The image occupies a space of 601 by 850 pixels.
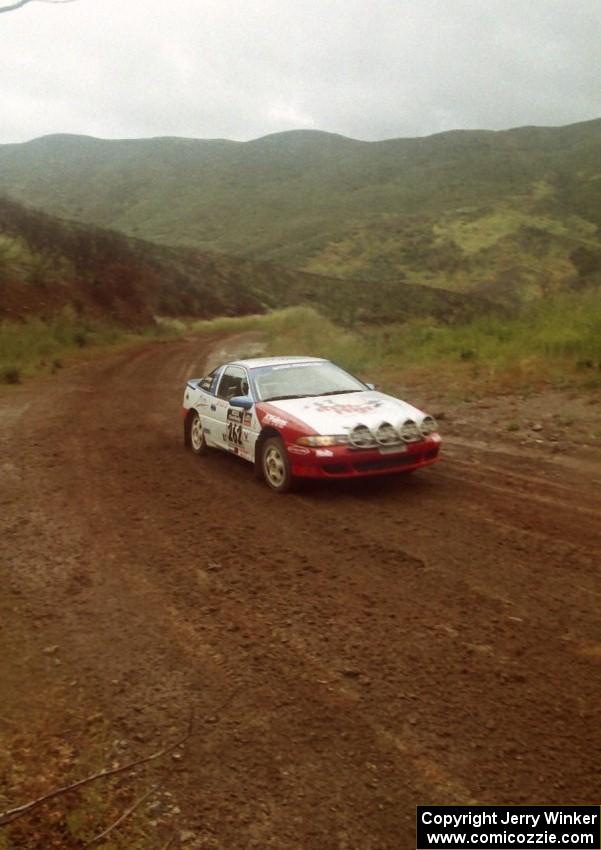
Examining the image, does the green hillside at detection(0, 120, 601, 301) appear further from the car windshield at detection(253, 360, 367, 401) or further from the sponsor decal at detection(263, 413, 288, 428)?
the sponsor decal at detection(263, 413, 288, 428)

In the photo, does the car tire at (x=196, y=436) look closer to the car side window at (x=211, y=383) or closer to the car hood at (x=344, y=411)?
→ the car side window at (x=211, y=383)

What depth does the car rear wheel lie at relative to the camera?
10.6m

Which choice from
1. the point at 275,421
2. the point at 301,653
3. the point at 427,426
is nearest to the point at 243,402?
the point at 275,421

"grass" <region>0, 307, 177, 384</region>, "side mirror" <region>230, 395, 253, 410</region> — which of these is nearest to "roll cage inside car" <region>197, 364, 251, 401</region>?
"side mirror" <region>230, 395, 253, 410</region>

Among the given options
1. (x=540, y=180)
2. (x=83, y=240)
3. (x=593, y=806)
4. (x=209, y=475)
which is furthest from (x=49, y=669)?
(x=540, y=180)

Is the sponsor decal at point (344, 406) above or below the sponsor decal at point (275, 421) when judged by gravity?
above

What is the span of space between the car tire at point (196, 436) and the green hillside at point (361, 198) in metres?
48.3

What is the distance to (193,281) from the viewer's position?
5047 cm

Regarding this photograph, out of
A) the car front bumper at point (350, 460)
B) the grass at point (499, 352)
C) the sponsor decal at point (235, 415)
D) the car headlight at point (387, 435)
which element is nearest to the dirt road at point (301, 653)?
the car front bumper at point (350, 460)

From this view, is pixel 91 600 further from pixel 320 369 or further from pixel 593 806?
pixel 320 369

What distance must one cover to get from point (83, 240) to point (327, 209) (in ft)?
232

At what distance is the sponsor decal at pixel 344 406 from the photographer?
845cm

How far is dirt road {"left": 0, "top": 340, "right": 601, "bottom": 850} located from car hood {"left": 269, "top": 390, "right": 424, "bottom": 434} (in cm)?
76

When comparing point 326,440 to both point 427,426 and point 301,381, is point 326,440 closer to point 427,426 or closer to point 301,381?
point 427,426
